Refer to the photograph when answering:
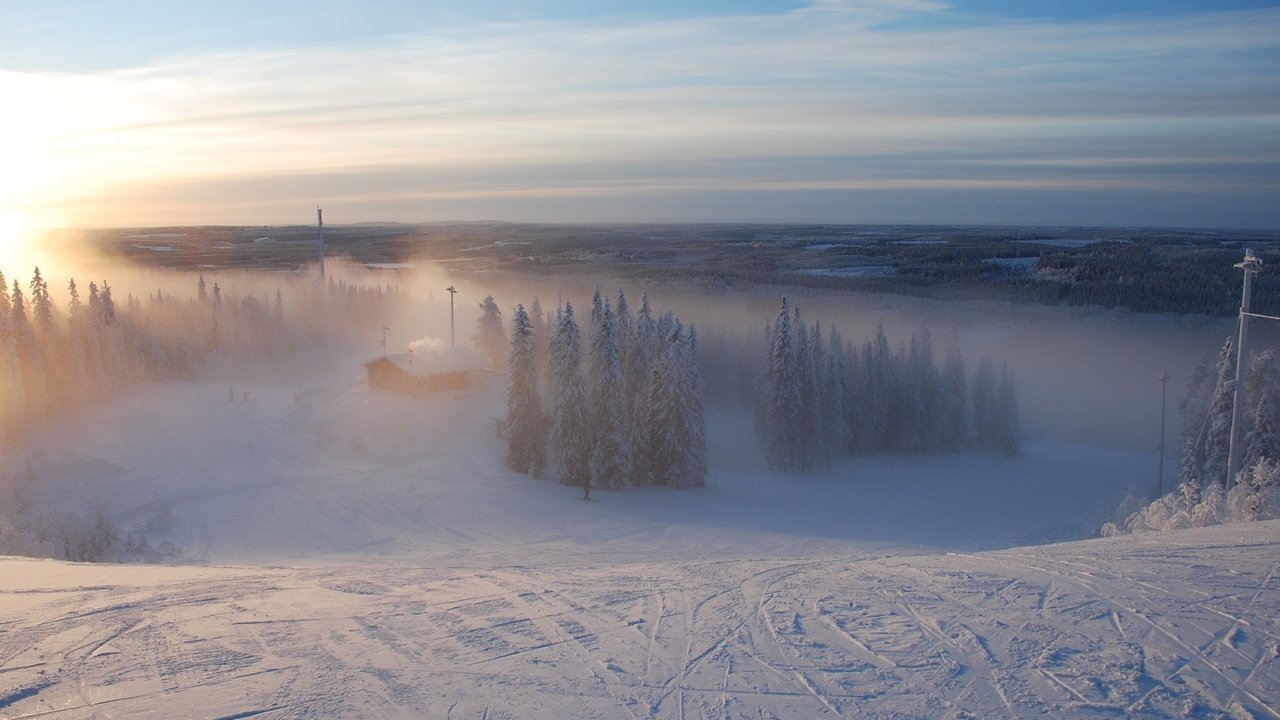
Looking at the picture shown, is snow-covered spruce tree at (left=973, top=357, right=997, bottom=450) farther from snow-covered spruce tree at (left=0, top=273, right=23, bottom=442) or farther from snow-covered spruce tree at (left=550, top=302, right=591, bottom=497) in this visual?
snow-covered spruce tree at (left=0, top=273, right=23, bottom=442)

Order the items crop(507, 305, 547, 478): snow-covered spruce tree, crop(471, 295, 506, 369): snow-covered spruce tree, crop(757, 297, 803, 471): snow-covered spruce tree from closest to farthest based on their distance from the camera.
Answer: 1. crop(507, 305, 547, 478): snow-covered spruce tree
2. crop(757, 297, 803, 471): snow-covered spruce tree
3. crop(471, 295, 506, 369): snow-covered spruce tree

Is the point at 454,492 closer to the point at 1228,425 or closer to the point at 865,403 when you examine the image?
the point at 865,403

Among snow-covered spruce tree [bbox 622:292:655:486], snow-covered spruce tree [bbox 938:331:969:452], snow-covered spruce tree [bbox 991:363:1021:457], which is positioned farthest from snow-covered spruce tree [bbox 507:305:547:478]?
snow-covered spruce tree [bbox 991:363:1021:457]

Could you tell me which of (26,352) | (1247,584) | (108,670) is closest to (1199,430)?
(1247,584)

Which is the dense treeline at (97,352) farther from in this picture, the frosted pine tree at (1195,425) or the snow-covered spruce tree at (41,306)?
the frosted pine tree at (1195,425)

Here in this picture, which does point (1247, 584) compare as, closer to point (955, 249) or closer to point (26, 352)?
point (26, 352)

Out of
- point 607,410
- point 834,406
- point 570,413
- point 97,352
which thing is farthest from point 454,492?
point 97,352
